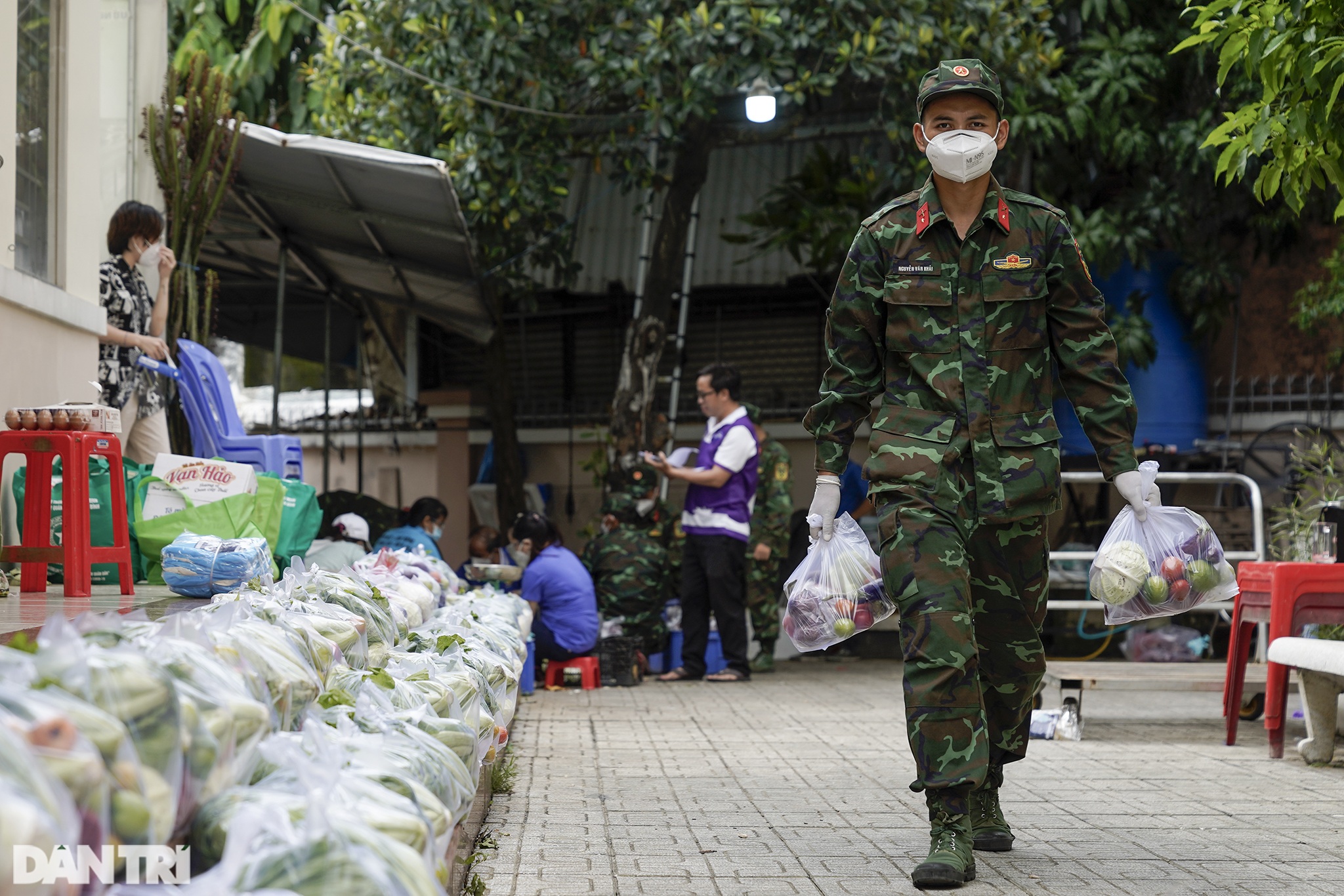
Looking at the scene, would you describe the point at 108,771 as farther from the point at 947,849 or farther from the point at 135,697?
the point at 947,849

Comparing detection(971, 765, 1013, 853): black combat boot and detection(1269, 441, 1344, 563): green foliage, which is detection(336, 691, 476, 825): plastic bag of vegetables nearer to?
detection(971, 765, 1013, 853): black combat boot

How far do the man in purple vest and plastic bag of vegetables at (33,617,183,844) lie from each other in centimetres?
732

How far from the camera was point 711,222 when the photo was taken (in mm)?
14148

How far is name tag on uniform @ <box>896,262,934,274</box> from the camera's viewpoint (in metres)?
3.95

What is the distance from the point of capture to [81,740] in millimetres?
1736

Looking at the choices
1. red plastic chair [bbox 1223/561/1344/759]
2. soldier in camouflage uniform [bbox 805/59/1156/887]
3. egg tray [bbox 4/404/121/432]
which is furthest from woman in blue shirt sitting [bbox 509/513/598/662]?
soldier in camouflage uniform [bbox 805/59/1156/887]

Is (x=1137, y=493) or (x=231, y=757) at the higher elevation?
(x=1137, y=493)

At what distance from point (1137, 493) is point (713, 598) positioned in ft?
18.9

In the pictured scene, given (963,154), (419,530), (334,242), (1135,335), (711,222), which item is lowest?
(419,530)

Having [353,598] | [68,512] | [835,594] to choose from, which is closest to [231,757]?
[353,598]

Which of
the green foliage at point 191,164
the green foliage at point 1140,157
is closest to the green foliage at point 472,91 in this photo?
the green foliage at point 191,164

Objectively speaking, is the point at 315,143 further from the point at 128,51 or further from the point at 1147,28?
the point at 1147,28

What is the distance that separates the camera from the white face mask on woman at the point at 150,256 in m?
6.91

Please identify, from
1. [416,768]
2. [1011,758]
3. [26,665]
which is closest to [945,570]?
[1011,758]
